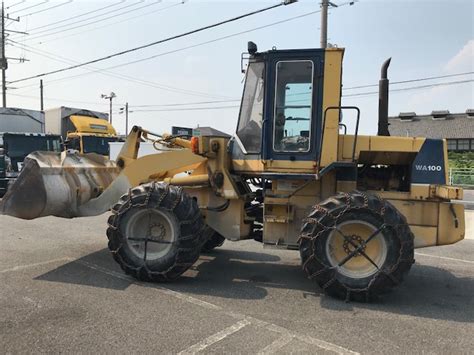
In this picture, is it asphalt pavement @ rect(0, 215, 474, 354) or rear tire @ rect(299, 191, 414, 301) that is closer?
asphalt pavement @ rect(0, 215, 474, 354)

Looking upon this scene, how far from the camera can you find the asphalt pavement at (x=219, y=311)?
4059 millimetres

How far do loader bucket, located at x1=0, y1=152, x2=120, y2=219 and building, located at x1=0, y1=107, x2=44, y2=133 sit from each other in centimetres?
1317

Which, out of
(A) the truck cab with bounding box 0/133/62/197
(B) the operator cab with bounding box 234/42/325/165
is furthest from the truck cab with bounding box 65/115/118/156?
(B) the operator cab with bounding box 234/42/325/165

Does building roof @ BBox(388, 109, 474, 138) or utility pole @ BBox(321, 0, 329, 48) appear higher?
utility pole @ BBox(321, 0, 329, 48)

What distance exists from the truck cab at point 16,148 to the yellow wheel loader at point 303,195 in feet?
32.7

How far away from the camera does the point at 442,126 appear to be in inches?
1916

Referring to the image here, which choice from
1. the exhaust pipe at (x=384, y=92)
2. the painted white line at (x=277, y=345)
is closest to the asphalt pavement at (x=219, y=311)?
the painted white line at (x=277, y=345)

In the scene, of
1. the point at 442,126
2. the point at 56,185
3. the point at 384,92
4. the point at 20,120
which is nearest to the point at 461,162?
the point at 442,126

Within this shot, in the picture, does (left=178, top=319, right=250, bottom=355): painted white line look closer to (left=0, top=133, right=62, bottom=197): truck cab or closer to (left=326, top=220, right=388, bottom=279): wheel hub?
(left=326, top=220, right=388, bottom=279): wheel hub

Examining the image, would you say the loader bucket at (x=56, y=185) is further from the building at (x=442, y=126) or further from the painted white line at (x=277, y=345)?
the building at (x=442, y=126)

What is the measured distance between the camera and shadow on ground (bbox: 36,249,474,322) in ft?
16.9

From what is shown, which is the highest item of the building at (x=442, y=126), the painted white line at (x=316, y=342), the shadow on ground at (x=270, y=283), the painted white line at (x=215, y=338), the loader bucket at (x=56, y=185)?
the building at (x=442, y=126)

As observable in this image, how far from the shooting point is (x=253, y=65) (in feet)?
19.8

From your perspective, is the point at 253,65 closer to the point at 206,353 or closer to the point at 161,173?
the point at 161,173
